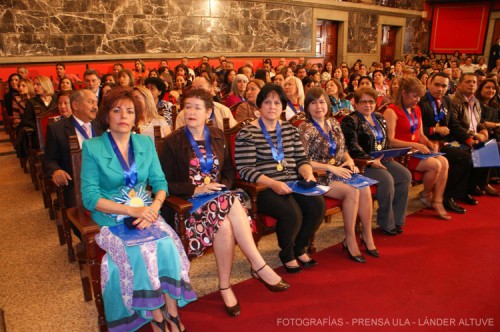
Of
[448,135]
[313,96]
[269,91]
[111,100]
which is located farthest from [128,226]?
[448,135]

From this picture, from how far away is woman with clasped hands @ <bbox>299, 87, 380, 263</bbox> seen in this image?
288 centimetres

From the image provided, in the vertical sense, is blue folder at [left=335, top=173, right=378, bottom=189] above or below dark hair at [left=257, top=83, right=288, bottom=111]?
below

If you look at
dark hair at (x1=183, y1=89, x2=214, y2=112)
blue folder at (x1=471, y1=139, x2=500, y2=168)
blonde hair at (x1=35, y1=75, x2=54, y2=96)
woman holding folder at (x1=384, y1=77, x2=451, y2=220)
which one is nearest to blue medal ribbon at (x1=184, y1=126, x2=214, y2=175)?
A: dark hair at (x1=183, y1=89, x2=214, y2=112)

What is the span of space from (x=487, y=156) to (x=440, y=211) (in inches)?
26.6

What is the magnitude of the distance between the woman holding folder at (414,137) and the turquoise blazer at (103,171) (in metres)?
2.42

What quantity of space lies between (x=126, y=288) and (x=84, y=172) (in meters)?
0.64

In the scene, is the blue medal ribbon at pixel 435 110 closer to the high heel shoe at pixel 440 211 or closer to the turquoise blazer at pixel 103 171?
the high heel shoe at pixel 440 211

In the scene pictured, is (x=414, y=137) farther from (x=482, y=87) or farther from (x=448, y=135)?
(x=482, y=87)

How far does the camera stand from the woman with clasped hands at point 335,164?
2877 mm

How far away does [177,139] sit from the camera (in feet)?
8.08

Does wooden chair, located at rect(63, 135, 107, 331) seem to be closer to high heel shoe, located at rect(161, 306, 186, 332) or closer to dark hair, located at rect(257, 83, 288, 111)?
high heel shoe, located at rect(161, 306, 186, 332)

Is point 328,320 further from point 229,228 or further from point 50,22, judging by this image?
point 50,22

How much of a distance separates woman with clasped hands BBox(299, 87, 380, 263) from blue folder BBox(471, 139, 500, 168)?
138 centimetres

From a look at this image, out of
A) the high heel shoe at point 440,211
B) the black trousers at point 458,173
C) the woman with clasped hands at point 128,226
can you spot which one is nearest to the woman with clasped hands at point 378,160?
the high heel shoe at point 440,211
